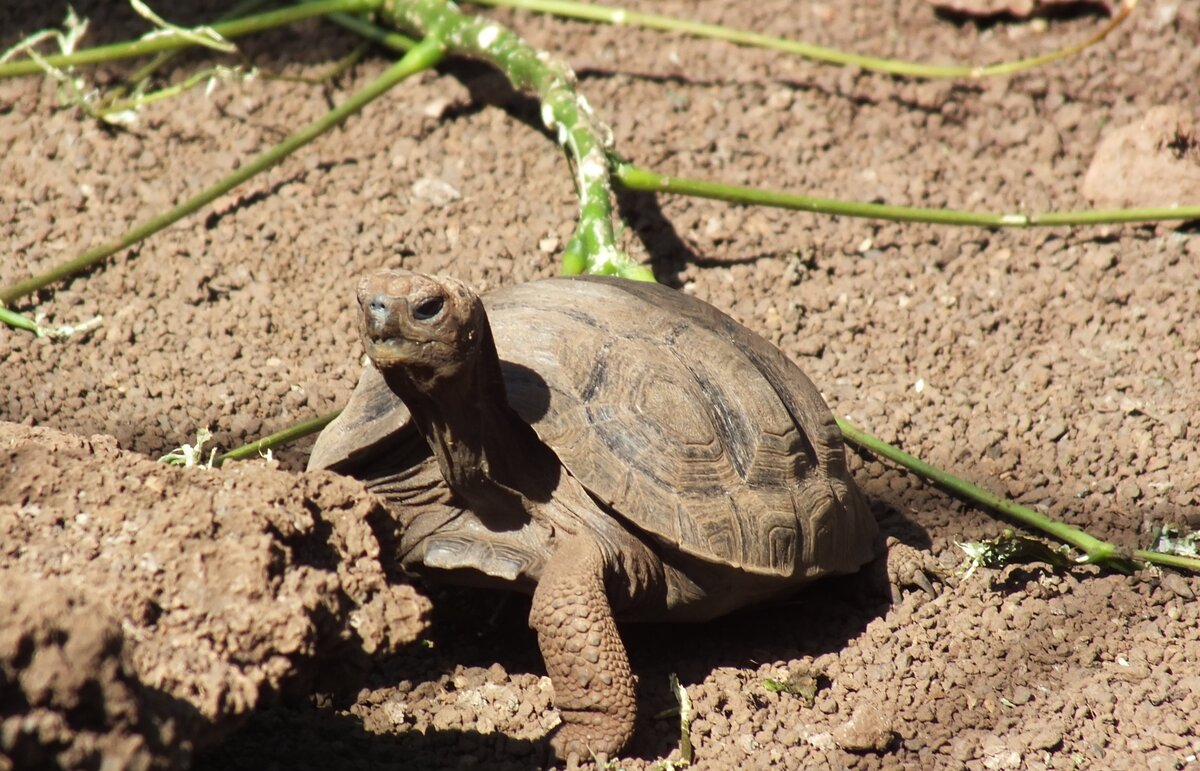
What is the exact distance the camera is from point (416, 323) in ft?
8.14

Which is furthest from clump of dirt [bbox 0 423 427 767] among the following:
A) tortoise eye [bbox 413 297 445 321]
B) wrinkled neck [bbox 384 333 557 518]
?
tortoise eye [bbox 413 297 445 321]

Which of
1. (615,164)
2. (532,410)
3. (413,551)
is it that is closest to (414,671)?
(413,551)

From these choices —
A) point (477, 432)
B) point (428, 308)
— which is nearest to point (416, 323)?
point (428, 308)

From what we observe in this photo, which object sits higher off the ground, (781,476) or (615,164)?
(615,164)

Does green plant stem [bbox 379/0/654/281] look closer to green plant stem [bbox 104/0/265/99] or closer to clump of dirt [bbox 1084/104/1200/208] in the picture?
green plant stem [bbox 104/0/265/99]

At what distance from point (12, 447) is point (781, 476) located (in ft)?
5.90

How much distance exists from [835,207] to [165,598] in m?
2.71

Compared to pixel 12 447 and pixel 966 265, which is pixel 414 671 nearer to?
pixel 12 447

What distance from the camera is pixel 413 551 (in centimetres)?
292

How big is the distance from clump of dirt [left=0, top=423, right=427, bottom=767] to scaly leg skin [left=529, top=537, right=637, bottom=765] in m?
0.42

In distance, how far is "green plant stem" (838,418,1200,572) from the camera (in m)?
3.28

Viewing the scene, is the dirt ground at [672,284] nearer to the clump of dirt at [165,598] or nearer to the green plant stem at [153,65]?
the clump of dirt at [165,598]

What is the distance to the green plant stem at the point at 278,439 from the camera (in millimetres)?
3258

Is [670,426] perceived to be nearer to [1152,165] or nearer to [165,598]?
[165,598]
